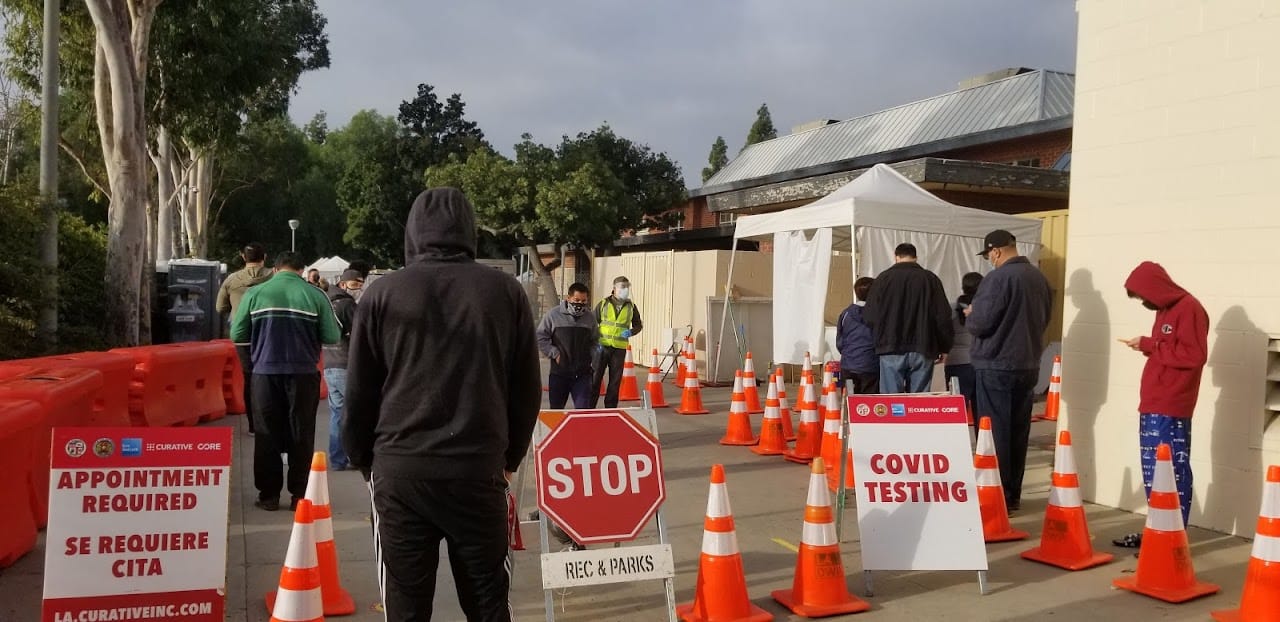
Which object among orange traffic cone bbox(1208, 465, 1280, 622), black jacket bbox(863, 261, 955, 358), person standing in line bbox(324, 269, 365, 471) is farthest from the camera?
person standing in line bbox(324, 269, 365, 471)

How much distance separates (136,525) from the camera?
4227 millimetres

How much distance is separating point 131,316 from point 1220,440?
47.4 feet

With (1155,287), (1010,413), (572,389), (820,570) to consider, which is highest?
(1155,287)

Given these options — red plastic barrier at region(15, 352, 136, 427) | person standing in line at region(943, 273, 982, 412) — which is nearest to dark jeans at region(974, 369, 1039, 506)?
person standing in line at region(943, 273, 982, 412)

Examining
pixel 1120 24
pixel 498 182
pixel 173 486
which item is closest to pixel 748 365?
pixel 1120 24

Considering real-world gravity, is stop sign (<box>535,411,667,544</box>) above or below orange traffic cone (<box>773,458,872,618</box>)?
above

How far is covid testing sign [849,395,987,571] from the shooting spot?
533 centimetres

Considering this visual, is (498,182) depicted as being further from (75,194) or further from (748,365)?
(75,194)

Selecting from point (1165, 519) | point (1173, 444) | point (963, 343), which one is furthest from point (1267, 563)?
point (963, 343)

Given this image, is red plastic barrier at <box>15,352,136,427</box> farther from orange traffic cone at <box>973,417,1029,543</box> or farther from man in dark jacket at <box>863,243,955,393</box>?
orange traffic cone at <box>973,417,1029,543</box>

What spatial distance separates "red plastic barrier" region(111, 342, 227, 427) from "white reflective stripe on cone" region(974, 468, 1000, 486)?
7.54 m

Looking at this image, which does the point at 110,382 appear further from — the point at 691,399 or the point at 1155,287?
the point at 1155,287

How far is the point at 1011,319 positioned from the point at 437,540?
5065 mm

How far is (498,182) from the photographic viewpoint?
30.3 m
